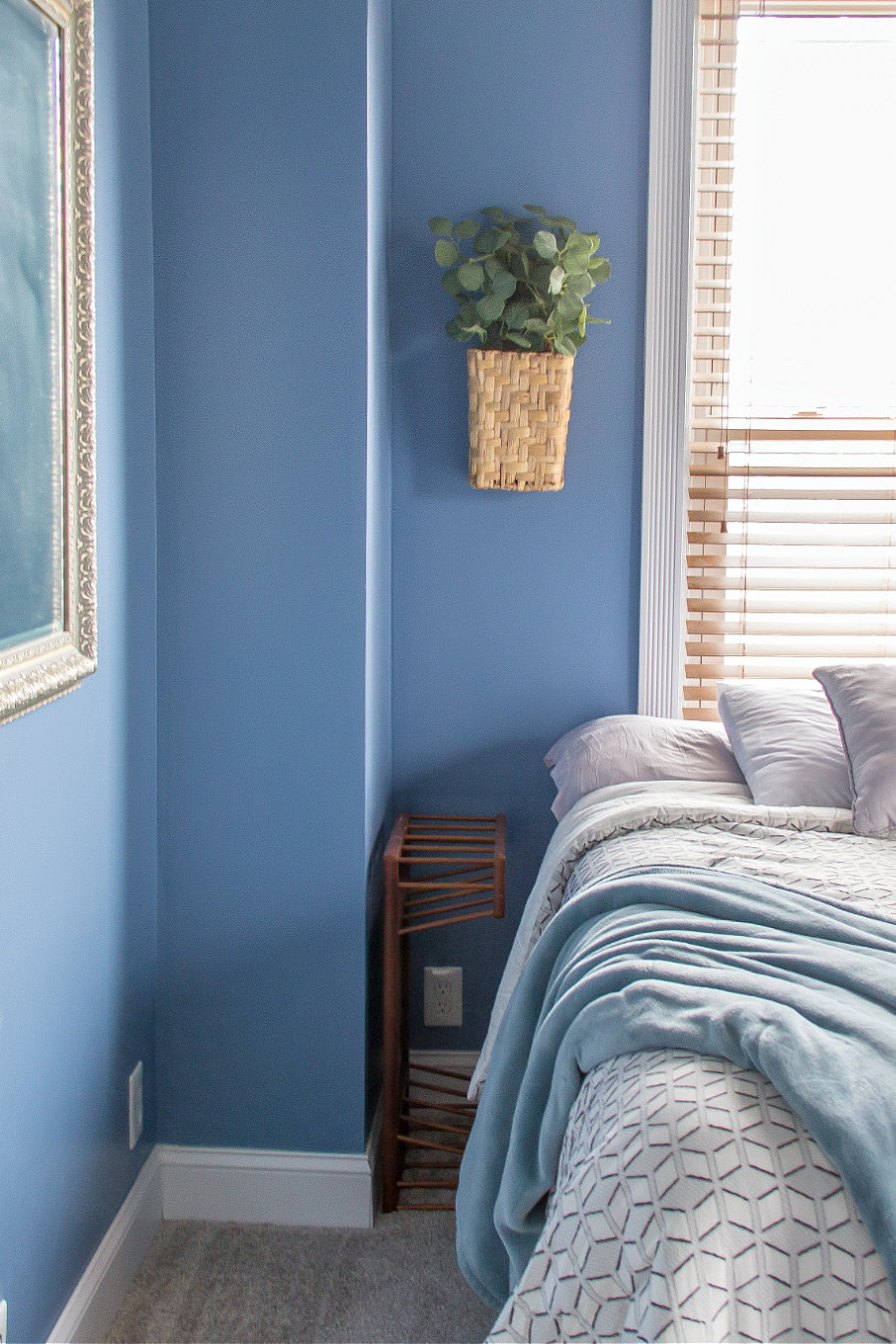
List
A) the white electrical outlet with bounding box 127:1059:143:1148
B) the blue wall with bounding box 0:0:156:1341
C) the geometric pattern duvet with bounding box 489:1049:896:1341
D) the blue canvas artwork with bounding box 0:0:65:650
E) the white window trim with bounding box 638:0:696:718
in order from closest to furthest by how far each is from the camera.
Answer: the geometric pattern duvet with bounding box 489:1049:896:1341, the blue canvas artwork with bounding box 0:0:65:650, the blue wall with bounding box 0:0:156:1341, the white electrical outlet with bounding box 127:1059:143:1148, the white window trim with bounding box 638:0:696:718

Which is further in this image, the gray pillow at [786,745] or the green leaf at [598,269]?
the green leaf at [598,269]

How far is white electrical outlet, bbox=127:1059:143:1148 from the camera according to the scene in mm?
1830

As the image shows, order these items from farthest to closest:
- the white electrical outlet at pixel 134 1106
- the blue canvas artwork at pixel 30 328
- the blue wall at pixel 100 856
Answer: the white electrical outlet at pixel 134 1106 < the blue wall at pixel 100 856 < the blue canvas artwork at pixel 30 328

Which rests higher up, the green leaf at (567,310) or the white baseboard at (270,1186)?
the green leaf at (567,310)

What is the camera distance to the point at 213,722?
6.35 feet

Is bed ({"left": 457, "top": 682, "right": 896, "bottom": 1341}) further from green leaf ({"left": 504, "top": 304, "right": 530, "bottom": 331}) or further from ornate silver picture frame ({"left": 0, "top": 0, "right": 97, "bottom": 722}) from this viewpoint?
green leaf ({"left": 504, "top": 304, "right": 530, "bottom": 331})

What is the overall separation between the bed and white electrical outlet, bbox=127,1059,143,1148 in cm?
62

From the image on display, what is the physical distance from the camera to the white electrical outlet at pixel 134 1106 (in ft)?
6.00

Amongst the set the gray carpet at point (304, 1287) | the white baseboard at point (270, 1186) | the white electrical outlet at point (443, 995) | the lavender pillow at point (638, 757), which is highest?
the lavender pillow at point (638, 757)

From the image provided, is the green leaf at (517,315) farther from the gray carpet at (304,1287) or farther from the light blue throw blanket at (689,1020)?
the gray carpet at (304,1287)

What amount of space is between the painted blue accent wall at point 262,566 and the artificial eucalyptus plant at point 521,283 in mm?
318

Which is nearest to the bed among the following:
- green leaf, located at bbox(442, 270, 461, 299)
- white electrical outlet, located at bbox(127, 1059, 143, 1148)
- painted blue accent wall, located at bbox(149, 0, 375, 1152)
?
painted blue accent wall, located at bbox(149, 0, 375, 1152)

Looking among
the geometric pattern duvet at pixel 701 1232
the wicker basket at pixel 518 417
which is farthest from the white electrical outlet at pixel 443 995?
the geometric pattern duvet at pixel 701 1232

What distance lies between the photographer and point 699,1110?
1032 mm
